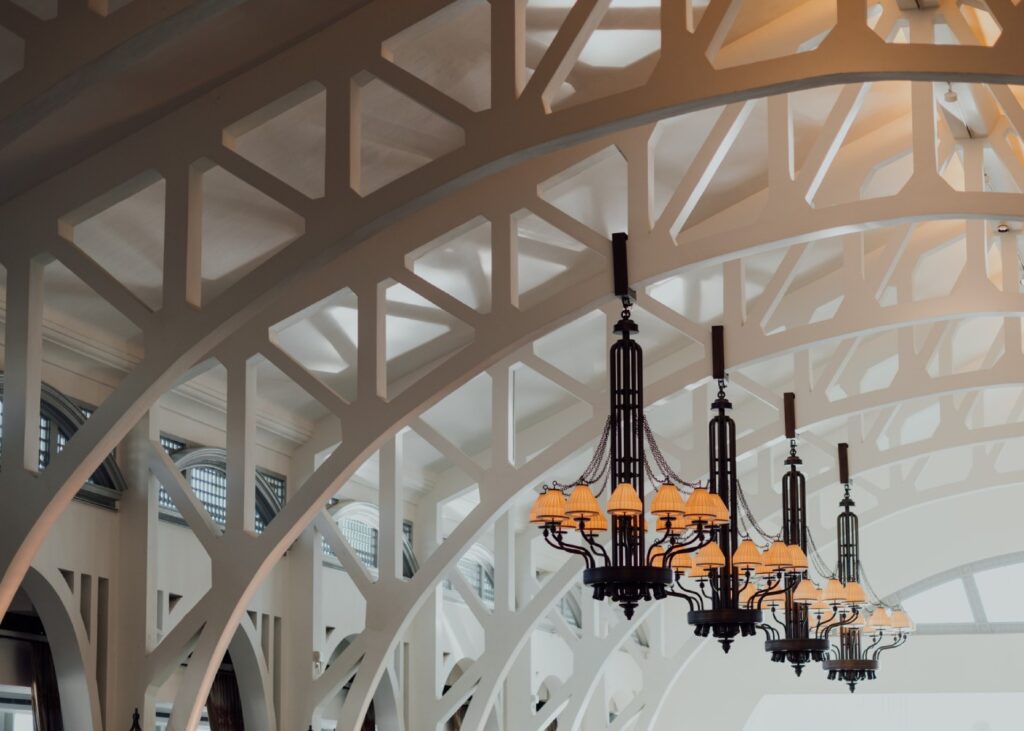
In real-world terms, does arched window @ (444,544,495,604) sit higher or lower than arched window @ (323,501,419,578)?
higher

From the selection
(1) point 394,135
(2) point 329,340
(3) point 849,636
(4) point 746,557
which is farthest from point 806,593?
(1) point 394,135

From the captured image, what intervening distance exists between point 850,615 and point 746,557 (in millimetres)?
2345

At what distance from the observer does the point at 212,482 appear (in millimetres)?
10836

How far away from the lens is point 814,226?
7824 millimetres

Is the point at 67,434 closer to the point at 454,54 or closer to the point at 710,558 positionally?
the point at 454,54

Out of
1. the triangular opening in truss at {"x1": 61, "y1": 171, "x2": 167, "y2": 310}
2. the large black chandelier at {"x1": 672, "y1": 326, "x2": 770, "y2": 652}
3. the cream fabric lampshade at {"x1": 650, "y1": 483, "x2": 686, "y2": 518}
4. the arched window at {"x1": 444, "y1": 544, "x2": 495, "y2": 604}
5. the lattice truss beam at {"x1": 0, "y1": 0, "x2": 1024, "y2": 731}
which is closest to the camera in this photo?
the lattice truss beam at {"x1": 0, "y1": 0, "x2": 1024, "y2": 731}

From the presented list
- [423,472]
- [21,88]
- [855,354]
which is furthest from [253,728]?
[855,354]

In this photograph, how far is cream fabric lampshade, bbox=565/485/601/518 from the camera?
763cm

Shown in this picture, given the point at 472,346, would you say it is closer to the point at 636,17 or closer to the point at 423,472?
the point at 636,17

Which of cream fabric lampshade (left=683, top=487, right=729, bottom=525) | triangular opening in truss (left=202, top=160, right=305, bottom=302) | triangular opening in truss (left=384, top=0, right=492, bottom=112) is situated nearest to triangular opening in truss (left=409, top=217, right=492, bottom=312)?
triangular opening in truss (left=202, top=160, right=305, bottom=302)

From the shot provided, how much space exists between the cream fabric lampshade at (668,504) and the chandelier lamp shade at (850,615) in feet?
9.87

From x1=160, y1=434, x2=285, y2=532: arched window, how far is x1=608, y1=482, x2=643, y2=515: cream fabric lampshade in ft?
9.91

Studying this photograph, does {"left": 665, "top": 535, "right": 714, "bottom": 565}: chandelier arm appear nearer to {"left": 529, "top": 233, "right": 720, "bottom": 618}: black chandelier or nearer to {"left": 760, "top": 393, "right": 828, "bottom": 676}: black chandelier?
{"left": 529, "top": 233, "right": 720, "bottom": 618}: black chandelier

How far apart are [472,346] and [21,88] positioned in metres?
3.61
